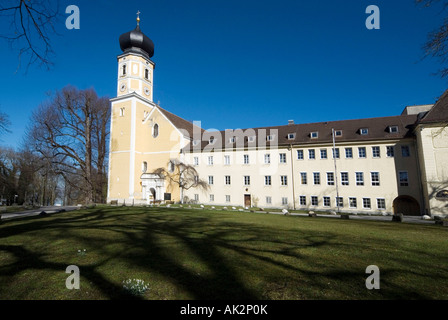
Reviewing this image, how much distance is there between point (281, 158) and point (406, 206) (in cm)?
1481

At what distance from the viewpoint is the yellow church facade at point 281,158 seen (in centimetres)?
2591

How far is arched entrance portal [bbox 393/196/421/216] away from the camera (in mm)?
25859

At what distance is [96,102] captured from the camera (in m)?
36.3

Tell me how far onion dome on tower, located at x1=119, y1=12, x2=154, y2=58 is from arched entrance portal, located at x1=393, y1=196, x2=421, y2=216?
135 feet

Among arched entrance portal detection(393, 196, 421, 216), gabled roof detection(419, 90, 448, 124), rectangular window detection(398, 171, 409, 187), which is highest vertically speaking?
gabled roof detection(419, 90, 448, 124)

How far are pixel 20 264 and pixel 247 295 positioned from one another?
18.3ft

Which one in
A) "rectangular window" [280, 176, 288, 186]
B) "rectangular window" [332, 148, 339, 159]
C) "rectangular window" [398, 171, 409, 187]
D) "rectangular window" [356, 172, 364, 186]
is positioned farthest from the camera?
"rectangular window" [280, 176, 288, 186]

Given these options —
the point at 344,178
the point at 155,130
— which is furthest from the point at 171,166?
the point at 344,178

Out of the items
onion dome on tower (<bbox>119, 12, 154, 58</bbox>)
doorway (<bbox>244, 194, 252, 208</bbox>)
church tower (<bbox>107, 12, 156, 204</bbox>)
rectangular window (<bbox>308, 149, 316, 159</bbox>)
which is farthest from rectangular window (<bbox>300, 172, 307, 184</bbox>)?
onion dome on tower (<bbox>119, 12, 154, 58</bbox>)

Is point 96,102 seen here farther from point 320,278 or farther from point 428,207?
point 428,207

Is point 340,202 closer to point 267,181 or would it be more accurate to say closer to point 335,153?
point 335,153

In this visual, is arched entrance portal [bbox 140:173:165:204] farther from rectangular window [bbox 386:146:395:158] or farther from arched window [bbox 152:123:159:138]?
rectangular window [bbox 386:146:395:158]

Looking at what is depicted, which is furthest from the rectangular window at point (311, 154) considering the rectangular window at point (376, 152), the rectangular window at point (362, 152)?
the rectangular window at point (376, 152)

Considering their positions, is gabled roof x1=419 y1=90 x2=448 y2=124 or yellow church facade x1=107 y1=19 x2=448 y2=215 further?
yellow church facade x1=107 y1=19 x2=448 y2=215
